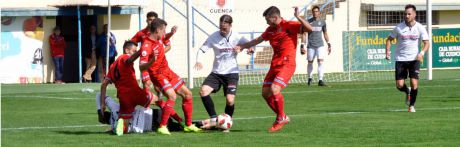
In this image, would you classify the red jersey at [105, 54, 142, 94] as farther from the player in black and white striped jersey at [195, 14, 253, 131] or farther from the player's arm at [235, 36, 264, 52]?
the player's arm at [235, 36, 264, 52]

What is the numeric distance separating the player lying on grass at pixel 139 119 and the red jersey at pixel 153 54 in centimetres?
62

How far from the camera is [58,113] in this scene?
20.1m

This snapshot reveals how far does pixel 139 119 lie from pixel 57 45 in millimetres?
18477

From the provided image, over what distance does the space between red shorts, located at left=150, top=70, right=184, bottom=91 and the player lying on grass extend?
385mm

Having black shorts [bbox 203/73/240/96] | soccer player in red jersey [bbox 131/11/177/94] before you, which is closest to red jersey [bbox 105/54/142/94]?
soccer player in red jersey [bbox 131/11/177/94]

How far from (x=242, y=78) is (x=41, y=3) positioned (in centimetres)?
636

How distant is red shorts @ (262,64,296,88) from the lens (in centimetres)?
1630

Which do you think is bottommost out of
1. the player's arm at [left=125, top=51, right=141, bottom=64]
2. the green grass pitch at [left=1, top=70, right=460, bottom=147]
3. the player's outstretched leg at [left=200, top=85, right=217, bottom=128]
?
the green grass pitch at [left=1, top=70, right=460, bottom=147]

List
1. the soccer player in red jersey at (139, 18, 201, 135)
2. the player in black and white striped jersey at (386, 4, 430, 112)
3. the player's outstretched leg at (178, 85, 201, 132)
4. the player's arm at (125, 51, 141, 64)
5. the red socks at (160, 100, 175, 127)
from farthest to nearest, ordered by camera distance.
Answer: the player in black and white striped jersey at (386, 4, 430, 112)
the player's outstretched leg at (178, 85, 201, 132)
the red socks at (160, 100, 175, 127)
the soccer player in red jersey at (139, 18, 201, 135)
the player's arm at (125, 51, 141, 64)

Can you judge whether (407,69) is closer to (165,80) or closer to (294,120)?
(294,120)

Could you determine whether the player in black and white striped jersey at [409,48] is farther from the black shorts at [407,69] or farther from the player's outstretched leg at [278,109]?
the player's outstretched leg at [278,109]

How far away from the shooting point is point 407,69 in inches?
805

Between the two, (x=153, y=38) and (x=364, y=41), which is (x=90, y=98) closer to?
(x=153, y=38)

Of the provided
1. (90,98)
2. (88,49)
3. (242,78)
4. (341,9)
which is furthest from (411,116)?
(341,9)
